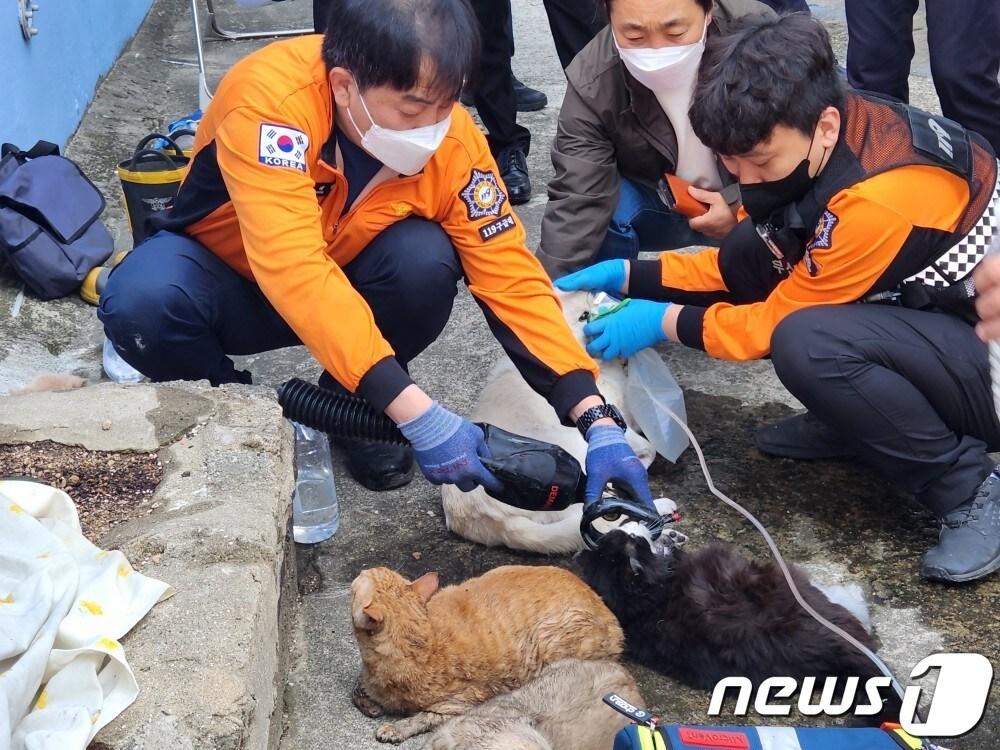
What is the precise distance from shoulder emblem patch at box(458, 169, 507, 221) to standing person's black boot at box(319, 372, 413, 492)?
639 mm

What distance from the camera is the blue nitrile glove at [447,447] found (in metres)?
2.44

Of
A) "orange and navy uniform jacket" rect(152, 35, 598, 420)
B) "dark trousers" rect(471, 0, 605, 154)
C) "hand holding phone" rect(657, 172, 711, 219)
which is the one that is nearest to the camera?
"orange and navy uniform jacket" rect(152, 35, 598, 420)

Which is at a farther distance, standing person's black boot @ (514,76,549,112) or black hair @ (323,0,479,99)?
standing person's black boot @ (514,76,549,112)

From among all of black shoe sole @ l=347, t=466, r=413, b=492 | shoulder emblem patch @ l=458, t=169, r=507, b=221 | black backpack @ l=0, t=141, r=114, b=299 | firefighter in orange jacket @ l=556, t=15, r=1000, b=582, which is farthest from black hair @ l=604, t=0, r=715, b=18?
black backpack @ l=0, t=141, r=114, b=299

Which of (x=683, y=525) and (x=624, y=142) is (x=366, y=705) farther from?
(x=624, y=142)

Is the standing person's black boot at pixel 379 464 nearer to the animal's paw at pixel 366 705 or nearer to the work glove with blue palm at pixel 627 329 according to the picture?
the work glove with blue palm at pixel 627 329

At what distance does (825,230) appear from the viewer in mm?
2633

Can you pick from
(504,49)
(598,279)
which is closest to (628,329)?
(598,279)

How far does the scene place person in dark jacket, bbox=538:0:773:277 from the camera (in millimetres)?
3080

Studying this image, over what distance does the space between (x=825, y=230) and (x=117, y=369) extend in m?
2.34

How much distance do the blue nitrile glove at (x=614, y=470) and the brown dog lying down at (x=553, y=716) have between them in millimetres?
424

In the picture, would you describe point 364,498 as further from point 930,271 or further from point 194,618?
point 930,271

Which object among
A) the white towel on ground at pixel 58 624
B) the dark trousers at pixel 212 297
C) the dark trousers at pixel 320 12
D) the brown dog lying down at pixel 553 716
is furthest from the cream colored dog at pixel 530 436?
the dark trousers at pixel 320 12

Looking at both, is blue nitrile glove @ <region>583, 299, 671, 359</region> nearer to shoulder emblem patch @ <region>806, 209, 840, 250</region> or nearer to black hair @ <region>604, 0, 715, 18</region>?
shoulder emblem patch @ <region>806, 209, 840, 250</region>
